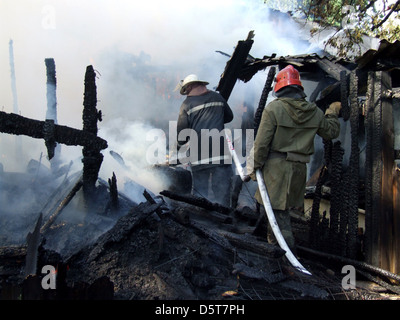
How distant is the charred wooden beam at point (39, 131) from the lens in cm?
455

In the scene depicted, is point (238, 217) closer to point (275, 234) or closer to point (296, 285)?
point (275, 234)

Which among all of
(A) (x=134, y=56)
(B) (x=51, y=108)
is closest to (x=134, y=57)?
(A) (x=134, y=56)

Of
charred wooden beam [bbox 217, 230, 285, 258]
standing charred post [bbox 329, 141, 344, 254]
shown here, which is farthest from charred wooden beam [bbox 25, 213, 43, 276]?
standing charred post [bbox 329, 141, 344, 254]

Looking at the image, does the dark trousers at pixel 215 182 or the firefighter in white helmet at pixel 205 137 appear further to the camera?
the dark trousers at pixel 215 182

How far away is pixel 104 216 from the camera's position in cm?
544

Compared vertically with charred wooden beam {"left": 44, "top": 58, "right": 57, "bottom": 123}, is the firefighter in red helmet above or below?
below

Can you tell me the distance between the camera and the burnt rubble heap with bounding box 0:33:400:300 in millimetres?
3182

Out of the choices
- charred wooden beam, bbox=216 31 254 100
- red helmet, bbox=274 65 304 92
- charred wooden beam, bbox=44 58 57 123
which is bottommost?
red helmet, bbox=274 65 304 92

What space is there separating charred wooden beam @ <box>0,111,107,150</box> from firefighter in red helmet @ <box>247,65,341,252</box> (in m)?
2.83

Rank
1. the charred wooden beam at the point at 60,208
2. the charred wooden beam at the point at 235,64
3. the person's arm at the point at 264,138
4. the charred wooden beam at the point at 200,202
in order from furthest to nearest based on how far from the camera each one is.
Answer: the charred wooden beam at the point at 235,64
the charred wooden beam at the point at 200,202
the charred wooden beam at the point at 60,208
the person's arm at the point at 264,138

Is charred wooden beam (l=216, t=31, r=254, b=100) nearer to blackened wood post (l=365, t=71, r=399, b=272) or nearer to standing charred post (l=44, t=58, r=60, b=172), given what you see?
blackened wood post (l=365, t=71, r=399, b=272)

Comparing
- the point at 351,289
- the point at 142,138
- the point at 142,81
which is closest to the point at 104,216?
the point at 351,289

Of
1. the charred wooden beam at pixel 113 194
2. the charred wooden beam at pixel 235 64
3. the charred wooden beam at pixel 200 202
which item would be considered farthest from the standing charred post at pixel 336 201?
the charred wooden beam at pixel 113 194

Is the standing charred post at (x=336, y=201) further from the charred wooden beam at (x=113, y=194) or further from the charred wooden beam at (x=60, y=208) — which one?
the charred wooden beam at (x=60, y=208)
